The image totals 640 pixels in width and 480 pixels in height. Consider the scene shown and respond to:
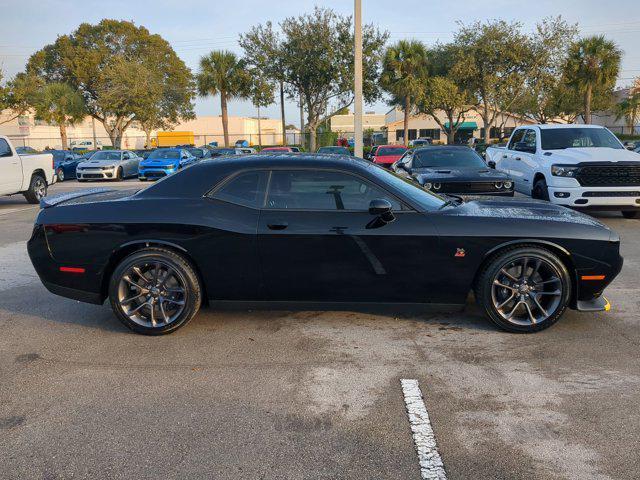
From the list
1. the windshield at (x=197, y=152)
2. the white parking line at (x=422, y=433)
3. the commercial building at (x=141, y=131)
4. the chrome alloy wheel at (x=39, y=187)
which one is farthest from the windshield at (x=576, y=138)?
the commercial building at (x=141, y=131)

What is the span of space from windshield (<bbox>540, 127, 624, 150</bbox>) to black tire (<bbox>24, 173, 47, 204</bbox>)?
12151 mm

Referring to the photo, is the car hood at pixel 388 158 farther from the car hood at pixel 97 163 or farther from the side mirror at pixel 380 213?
the side mirror at pixel 380 213

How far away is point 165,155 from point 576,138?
17.6 meters

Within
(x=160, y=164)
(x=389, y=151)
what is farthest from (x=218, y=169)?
(x=160, y=164)

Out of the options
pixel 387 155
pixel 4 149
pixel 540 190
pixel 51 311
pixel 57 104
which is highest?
pixel 57 104

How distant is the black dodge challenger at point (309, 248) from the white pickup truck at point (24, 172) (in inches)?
368

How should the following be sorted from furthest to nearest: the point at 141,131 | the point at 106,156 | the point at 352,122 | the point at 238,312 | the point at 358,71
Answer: the point at 352,122 → the point at 141,131 → the point at 106,156 → the point at 358,71 → the point at 238,312

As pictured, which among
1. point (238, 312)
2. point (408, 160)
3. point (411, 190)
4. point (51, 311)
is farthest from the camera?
point (408, 160)

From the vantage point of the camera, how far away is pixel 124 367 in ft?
12.8

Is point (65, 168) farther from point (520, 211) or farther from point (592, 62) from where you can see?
point (592, 62)

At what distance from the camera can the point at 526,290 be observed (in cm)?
431

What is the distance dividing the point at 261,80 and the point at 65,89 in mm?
19250

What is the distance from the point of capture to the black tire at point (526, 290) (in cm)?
425

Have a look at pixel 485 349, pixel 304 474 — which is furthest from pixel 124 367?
pixel 485 349
